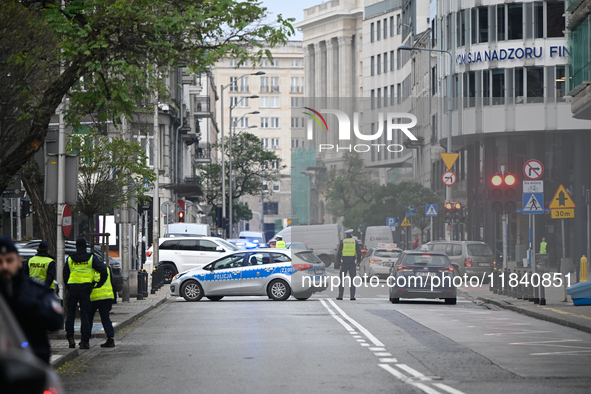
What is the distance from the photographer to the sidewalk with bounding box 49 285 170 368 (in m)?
13.9

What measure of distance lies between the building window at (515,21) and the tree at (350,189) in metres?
26.0

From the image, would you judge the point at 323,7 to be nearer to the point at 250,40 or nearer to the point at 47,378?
the point at 250,40

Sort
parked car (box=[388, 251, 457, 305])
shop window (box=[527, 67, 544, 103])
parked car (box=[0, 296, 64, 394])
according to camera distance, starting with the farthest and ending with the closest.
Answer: shop window (box=[527, 67, 544, 103])
parked car (box=[388, 251, 457, 305])
parked car (box=[0, 296, 64, 394])

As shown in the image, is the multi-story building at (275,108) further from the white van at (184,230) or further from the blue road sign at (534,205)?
the blue road sign at (534,205)

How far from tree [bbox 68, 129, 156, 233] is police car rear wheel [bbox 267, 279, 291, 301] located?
430cm

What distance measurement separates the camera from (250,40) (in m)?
15.9

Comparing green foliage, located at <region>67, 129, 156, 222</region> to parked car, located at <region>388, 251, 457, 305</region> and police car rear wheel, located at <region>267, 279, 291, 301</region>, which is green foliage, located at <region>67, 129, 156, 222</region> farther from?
parked car, located at <region>388, 251, 457, 305</region>

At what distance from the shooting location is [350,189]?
81.4 m

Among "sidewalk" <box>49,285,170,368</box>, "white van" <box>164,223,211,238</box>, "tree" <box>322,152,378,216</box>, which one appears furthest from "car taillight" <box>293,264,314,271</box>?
"tree" <box>322,152,378,216</box>

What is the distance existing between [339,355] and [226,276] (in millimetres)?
14839

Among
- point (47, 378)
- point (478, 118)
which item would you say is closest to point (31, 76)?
point (47, 378)

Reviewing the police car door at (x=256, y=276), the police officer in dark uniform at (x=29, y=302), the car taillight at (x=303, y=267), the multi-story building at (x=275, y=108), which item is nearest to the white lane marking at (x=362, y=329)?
the car taillight at (x=303, y=267)

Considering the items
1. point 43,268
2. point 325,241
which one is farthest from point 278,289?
point 325,241

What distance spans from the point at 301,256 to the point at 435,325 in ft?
30.6
